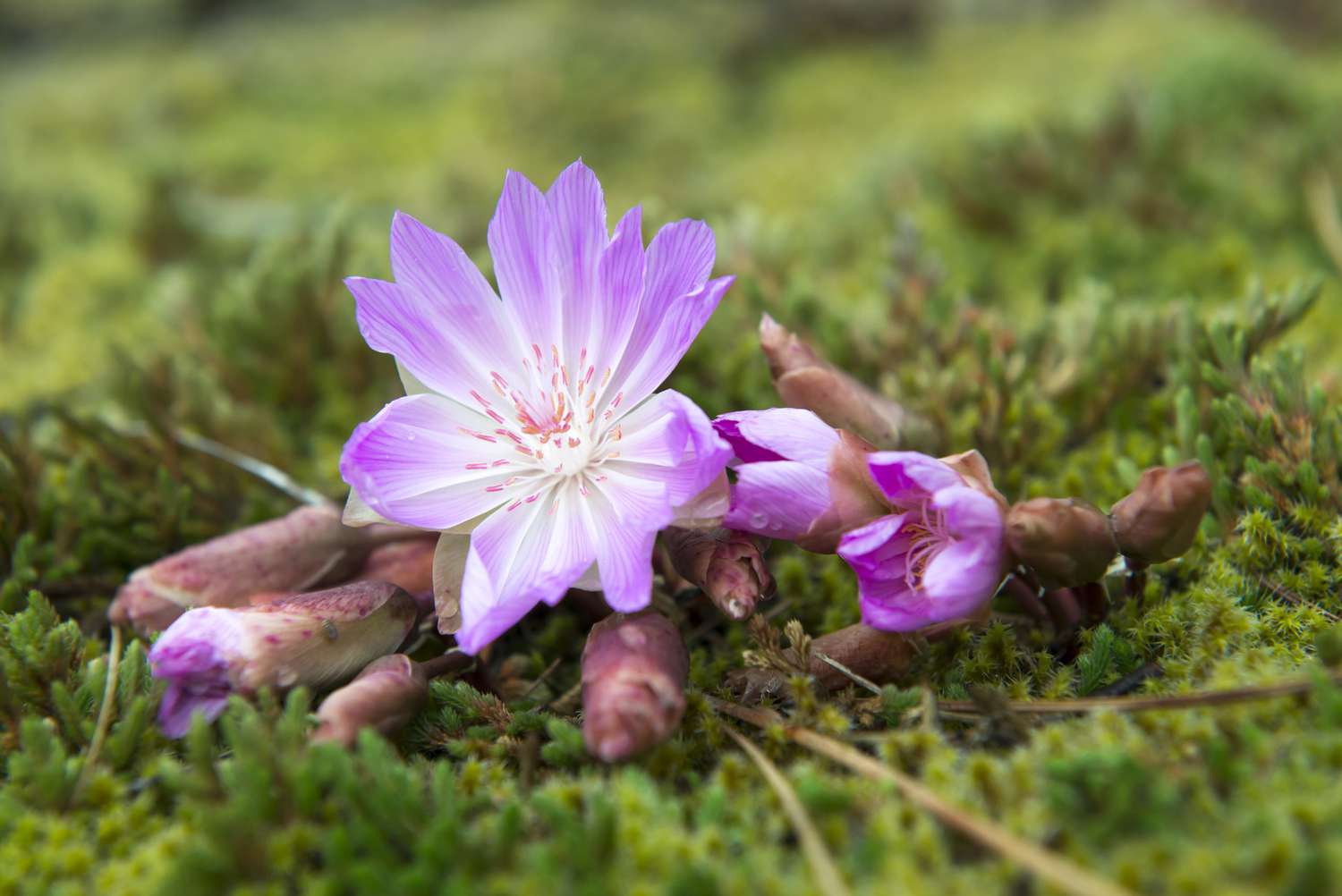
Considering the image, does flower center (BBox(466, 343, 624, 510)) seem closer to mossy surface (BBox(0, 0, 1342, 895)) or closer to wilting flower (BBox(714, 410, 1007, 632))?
wilting flower (BBox(714, 410, 1007, 632))

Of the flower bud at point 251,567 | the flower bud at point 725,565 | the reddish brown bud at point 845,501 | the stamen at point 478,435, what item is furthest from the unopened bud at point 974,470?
the flower bud at point 251,567

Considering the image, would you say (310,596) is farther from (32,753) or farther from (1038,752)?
(1038,752)

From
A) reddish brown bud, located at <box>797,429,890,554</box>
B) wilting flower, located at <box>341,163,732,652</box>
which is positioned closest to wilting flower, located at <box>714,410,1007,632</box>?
reddish brown bud, located at <box>797,429,890,554</box>

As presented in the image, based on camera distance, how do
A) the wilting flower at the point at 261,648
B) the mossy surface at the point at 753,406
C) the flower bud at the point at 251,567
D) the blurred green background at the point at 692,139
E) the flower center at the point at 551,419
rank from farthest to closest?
1. the blurred green background at the point at 692,139
2. the flower bud at the point at 251,567
3. the flower center at the point at 551,419
4. the wilting flower at the point at 261,648
5. the mossy surface at the point at 753,406

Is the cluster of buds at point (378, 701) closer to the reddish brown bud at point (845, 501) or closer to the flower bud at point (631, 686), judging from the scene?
the flower bud at point (631, 686)

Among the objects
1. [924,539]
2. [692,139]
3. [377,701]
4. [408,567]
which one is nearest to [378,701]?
[377,701]

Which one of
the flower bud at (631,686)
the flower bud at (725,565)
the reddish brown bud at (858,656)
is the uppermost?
the flower bud at (725,565)
